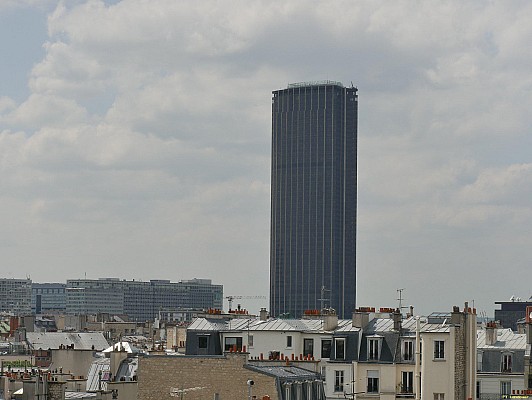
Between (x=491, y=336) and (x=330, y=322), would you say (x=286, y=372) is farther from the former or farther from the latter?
(x=491, y=336)

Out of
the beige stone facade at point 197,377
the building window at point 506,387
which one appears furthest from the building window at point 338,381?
the beige stone facade at point 197,377

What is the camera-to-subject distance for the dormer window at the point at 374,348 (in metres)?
62.1

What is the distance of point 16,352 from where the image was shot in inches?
4311

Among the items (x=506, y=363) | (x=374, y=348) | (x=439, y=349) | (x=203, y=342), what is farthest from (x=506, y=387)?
(x=203, y=342)

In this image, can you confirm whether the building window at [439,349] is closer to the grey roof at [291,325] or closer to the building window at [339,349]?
the grey roof at [291,325]

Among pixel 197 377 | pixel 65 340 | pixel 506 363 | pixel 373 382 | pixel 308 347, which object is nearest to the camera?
pixel 197 377

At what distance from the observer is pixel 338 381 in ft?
204

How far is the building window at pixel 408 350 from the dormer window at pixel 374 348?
1.25 metres

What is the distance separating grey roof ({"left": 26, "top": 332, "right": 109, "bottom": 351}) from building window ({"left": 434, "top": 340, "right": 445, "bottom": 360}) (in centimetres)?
6429

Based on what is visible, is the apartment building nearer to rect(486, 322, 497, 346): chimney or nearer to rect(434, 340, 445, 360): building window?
rect(434, 340, 445, 360): building window

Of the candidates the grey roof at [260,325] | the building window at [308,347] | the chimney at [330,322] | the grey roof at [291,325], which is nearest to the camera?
the grey roof at [291,325]

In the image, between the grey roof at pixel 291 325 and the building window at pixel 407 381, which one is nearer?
the building window at pixel 407 381

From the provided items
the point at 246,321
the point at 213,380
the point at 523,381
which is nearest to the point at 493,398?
the point at 523,381

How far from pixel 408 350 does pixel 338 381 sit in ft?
11.7
